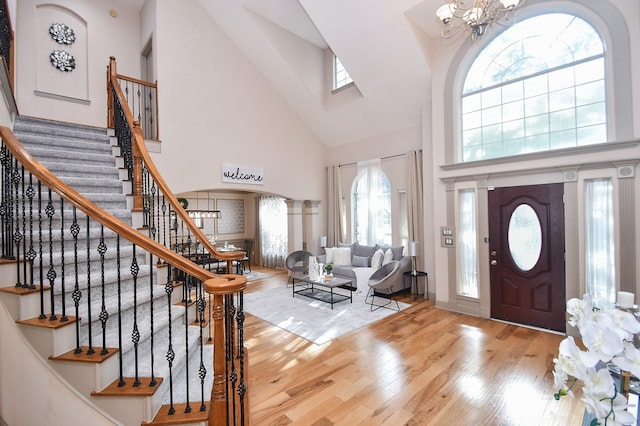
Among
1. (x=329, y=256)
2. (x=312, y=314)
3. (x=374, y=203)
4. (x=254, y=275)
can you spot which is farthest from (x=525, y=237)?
(x=254, y=275)

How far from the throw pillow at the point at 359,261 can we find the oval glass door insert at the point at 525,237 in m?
2.92

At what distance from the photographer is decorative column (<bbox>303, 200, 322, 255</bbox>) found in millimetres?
7957

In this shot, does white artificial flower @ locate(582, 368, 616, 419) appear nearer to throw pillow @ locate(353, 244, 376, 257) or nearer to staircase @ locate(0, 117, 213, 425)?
staircase @ locate(0, 117, 213, 425)

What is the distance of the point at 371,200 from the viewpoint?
7.09 metres

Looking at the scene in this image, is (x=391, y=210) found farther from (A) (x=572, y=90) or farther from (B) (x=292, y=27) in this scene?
(B) (x=292, y=27)

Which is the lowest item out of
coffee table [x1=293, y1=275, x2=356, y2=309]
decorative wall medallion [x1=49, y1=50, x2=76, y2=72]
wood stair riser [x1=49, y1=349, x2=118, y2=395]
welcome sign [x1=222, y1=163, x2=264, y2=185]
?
coffee table [x1=293, y1=275, x2=356, y2=309]

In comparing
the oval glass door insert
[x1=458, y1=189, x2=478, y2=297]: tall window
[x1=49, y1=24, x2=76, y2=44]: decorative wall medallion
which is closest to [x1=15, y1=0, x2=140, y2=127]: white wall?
[x1=49, y1=24, x2=76, y2=44]: decorative wall medallion

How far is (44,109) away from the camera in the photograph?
5.12 metres

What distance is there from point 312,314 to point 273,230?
509cm

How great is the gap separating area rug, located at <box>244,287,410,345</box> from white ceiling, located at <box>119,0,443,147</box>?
4.04 m

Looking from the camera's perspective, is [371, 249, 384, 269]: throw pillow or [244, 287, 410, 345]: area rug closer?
[244, 287, 410, 345]: area rug

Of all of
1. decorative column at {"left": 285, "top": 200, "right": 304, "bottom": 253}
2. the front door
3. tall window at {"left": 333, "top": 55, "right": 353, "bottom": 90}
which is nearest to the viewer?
the front door

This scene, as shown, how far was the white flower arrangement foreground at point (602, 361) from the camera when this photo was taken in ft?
2.33

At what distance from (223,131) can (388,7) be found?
3.71 meters
